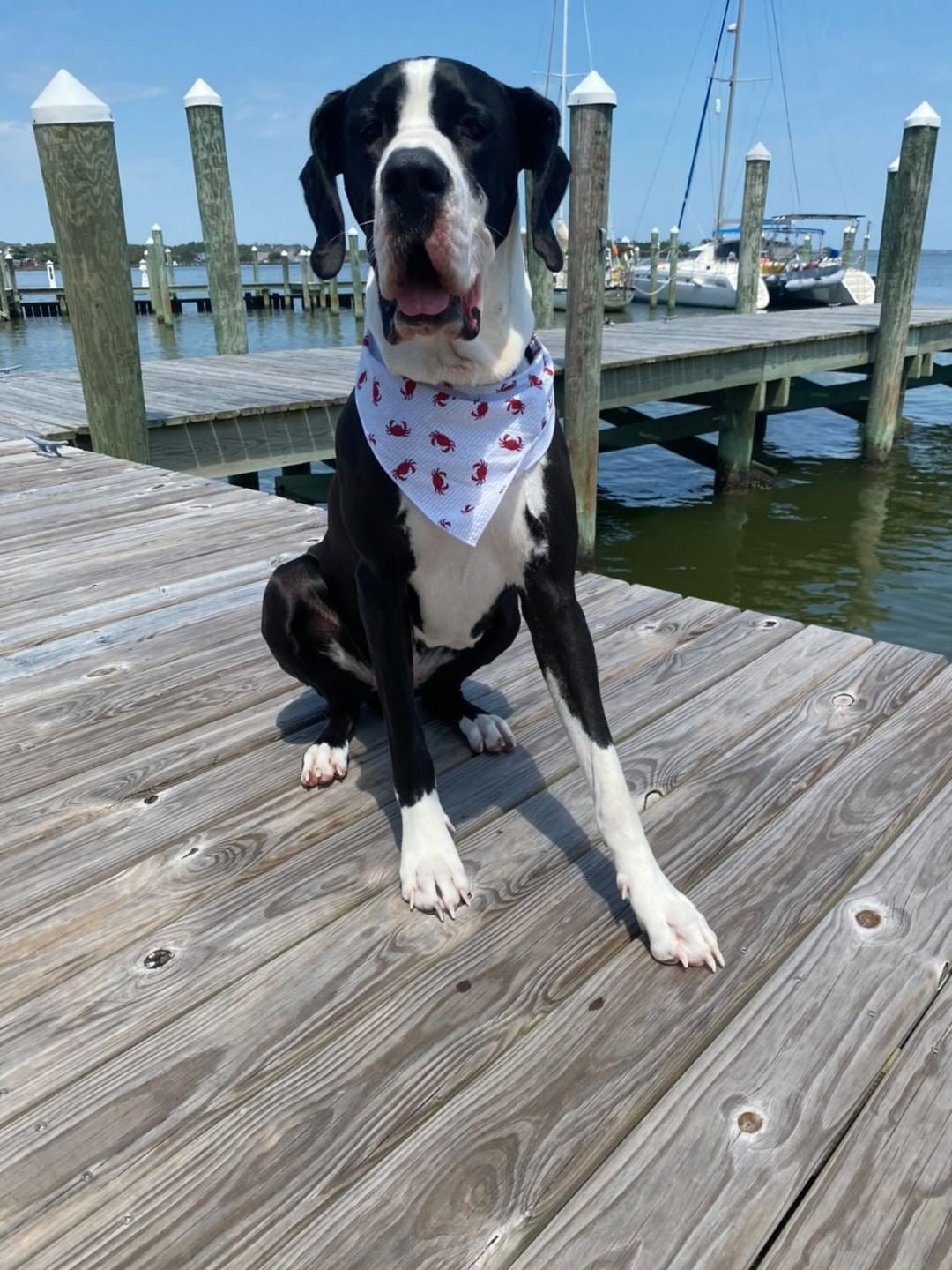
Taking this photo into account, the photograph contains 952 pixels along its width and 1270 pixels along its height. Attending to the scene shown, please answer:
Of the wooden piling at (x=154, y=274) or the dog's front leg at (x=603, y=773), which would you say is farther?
the wooden piling at (x=154, y=274)

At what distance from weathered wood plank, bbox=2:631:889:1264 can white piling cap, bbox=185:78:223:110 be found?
8140mm

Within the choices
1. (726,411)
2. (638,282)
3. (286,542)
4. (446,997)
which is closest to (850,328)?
(726,411)

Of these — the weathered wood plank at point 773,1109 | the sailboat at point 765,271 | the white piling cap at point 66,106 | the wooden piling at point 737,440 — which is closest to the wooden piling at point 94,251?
the white piling cap at point 66,106

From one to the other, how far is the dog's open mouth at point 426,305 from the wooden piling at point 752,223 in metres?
14.4

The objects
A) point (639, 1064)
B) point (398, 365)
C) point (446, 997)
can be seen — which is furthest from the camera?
point (398, 365)

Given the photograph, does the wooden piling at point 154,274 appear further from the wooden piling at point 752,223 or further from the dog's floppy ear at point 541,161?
the dog's floppy ear at point 541,161

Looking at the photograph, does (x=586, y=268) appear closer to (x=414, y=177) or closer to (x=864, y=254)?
(x=414, y=177)

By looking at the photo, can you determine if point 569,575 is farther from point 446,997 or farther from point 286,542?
point 286,542

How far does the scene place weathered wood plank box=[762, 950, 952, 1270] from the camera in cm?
108

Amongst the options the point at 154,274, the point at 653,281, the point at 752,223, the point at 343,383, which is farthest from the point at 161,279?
the point at 343,383

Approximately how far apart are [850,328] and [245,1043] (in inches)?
443

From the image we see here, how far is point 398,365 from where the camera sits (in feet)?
5.71

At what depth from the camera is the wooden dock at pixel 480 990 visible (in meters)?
1.13

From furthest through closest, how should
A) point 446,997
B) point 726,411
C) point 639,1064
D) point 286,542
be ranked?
point 726,411
point 286,542
point 446,997
point 639,1064
